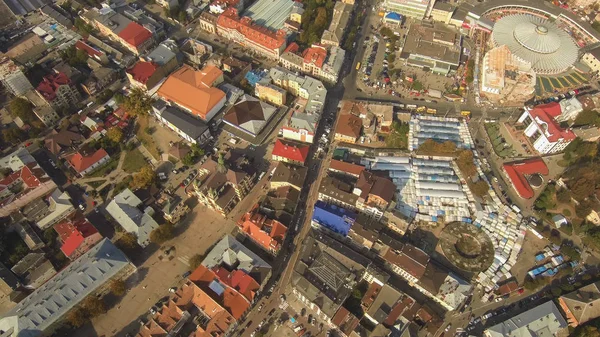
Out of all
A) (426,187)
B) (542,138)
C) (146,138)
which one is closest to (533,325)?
(426,187)

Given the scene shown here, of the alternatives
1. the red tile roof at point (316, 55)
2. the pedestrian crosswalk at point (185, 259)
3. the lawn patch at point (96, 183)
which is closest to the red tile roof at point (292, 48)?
the red tile roof at point (316, 55)

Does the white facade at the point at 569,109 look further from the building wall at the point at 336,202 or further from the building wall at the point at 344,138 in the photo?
the building wall at the point at 336,202

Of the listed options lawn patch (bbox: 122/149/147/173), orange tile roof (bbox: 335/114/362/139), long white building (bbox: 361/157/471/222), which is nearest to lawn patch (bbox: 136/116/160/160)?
lawn patch (bbox: 122/149/147/173)

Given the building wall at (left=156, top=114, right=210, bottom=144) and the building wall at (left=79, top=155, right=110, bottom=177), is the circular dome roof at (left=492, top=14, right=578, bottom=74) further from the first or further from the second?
the building wall at (left=79, top=155, right=110, bottom=177)

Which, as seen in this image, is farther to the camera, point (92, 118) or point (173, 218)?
point (92, 118)

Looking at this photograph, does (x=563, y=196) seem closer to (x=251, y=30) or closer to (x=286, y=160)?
(x=286, y=160)

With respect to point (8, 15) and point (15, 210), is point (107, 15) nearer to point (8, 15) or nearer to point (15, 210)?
point (8, 15)

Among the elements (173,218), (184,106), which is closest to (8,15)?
(184,106)
